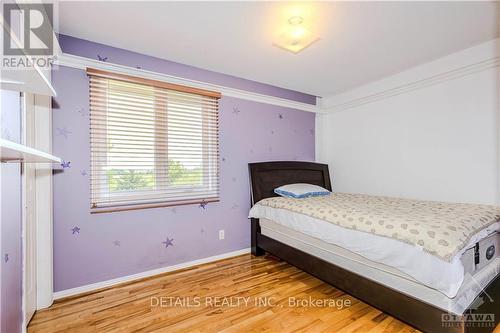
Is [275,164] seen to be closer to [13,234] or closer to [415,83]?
[415,83]

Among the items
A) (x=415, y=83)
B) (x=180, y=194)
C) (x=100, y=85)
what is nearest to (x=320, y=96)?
(x=415, y=83)

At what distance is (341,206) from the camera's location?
225 cm

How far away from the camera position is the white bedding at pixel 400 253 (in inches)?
51.9

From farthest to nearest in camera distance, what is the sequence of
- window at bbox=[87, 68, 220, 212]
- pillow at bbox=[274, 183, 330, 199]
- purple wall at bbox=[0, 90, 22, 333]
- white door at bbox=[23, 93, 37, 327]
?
pillow at bbox=[274, 183, 330, 199]
window at bbox=[87, 68, 220, 212]
white door at bbox=[23, 93, 37, 327]
purple wall at bbox=[0, 90, 22, 333]

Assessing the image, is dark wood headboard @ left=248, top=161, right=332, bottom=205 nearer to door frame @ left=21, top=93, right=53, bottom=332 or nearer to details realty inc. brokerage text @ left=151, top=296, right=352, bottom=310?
details realty inc. brokerage text @ left=151, top=296, right=352, bottom=310

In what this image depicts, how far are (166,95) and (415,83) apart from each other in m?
2.80

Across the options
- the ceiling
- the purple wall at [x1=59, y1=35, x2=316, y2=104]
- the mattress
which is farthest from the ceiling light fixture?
the mattress

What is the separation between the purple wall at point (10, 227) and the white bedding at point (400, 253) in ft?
6.65

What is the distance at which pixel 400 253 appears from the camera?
1.54m

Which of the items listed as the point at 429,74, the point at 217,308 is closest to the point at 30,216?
the point at 217,308

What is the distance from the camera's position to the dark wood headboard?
3.01 m

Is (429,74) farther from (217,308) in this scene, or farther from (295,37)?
(217,308)

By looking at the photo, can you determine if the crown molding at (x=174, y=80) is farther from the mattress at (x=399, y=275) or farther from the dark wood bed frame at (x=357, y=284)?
the mattress at (x=399, y=275)

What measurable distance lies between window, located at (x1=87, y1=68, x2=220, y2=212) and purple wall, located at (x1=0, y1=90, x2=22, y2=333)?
30.0 inches
